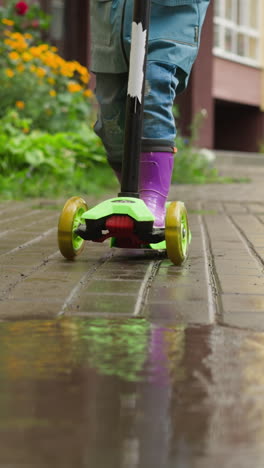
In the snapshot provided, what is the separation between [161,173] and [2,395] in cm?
191

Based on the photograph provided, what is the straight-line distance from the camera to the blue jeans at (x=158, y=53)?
11.0ft

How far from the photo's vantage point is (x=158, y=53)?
11.0ft

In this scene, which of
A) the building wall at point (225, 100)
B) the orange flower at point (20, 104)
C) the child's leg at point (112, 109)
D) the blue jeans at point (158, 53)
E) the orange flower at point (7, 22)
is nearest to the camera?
the blue jeans at point (158, 53)

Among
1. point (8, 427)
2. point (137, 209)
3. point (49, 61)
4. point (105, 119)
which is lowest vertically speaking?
point (8, 427)

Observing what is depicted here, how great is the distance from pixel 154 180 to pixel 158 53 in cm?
47

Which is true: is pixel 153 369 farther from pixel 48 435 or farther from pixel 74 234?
pixel 74 234

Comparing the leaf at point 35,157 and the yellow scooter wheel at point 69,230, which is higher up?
the leaf at point 35,157

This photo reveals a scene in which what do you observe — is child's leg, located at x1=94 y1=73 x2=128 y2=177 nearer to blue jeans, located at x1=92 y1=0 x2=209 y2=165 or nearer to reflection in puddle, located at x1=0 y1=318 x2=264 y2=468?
blue jeans, located at x1=92 y1=0 x2=209 y2=165

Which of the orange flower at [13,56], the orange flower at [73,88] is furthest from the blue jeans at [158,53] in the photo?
the orange flower at [73,88]

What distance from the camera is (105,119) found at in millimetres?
3584

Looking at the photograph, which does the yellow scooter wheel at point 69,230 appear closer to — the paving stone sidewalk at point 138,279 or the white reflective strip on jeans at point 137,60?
the paving stone sidewalk at point 138,279

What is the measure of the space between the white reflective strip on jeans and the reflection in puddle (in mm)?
1197

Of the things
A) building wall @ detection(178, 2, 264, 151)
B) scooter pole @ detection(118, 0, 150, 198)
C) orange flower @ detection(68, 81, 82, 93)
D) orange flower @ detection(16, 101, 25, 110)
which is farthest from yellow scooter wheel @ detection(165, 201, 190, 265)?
building wall @ detection(178, 2, 264, 151)

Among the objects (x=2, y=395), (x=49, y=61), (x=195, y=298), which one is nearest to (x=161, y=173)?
(x=195, y=298)
